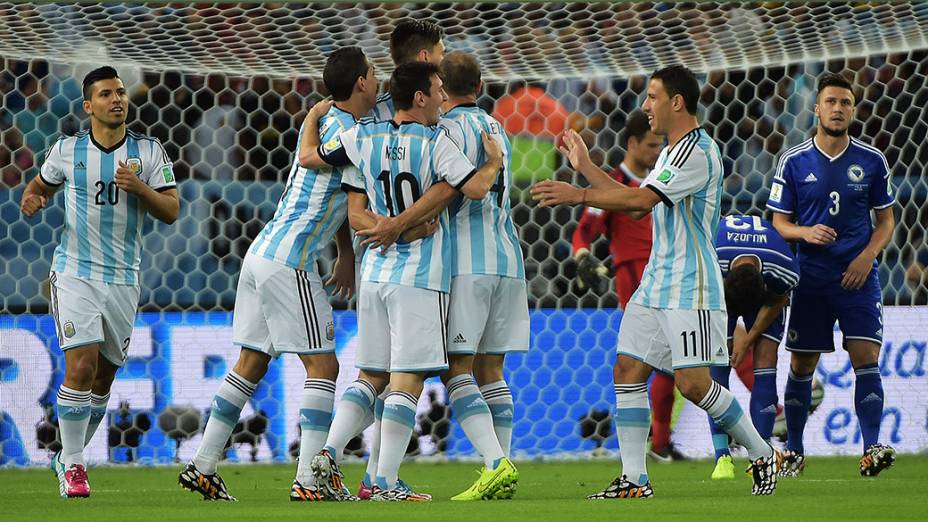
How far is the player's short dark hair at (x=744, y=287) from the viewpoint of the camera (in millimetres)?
7219

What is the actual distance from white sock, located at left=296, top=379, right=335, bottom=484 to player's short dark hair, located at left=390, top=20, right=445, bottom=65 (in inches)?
57.6

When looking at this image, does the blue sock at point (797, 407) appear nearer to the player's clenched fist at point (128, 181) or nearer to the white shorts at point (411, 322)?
the white shorts at point (411, 322)

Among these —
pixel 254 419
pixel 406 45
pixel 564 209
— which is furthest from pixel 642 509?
pixel 564 209

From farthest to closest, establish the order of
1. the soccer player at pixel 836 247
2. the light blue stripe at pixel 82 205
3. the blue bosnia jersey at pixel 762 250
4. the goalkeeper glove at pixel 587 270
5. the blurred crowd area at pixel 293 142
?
the blurred crowd area at pixel 293 142, the goalkeeper glove at pixel 587 270, the soccer player at pixel 836 247, the blue bosnia jersey at pixel 762 250, the light blue stripe at pixel 82 205

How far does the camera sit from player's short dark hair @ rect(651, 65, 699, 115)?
19.9 ft

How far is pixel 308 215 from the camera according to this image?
245 inches

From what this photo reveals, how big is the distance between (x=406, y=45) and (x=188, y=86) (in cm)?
388

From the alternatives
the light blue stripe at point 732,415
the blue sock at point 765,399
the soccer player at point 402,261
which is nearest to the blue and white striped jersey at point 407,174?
the soccer player at point 402,261

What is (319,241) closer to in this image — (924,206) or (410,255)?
(410,255)

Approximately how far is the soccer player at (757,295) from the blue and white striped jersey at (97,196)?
9.00 ft

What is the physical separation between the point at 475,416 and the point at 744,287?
1898 mm

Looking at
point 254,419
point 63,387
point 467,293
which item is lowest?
point 254,419

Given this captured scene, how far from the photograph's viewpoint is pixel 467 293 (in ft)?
19.9

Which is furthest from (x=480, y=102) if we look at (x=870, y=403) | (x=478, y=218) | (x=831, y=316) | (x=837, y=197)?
(x=478, y=218)
